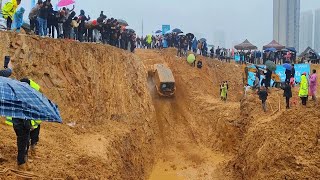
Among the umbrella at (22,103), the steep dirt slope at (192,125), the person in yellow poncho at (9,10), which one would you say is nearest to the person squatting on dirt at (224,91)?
the steep dirt slope at (192,125)

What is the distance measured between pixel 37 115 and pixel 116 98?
44.8ft

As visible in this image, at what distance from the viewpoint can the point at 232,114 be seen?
957 inches

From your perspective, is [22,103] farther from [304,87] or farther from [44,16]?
[304,87]

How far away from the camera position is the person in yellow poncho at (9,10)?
16.3 metres

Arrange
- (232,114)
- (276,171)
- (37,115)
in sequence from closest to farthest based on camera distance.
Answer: (37,115)
(276,171)
(232,114)

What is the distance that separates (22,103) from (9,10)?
10.4 meters

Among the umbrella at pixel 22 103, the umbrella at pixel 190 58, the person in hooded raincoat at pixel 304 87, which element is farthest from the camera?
the umbrella at pixel 190 58

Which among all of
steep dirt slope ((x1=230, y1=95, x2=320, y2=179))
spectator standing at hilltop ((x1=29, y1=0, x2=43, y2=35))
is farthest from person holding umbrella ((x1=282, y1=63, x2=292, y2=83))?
spectator standing at hilltop ((x1=29, y1=0, x2=43, y2=35))

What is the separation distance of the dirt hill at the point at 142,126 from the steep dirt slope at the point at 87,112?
0.15 ft

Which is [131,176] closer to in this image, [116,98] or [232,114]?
[116,98]

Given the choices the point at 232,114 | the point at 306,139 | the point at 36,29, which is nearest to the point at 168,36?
the point at 232,114

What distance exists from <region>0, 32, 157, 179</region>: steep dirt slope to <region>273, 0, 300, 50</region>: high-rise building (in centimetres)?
6398

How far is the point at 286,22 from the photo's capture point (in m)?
83.2

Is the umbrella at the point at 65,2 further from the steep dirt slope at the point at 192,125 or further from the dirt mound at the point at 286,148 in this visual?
the dirt mound at the point at 286,148
